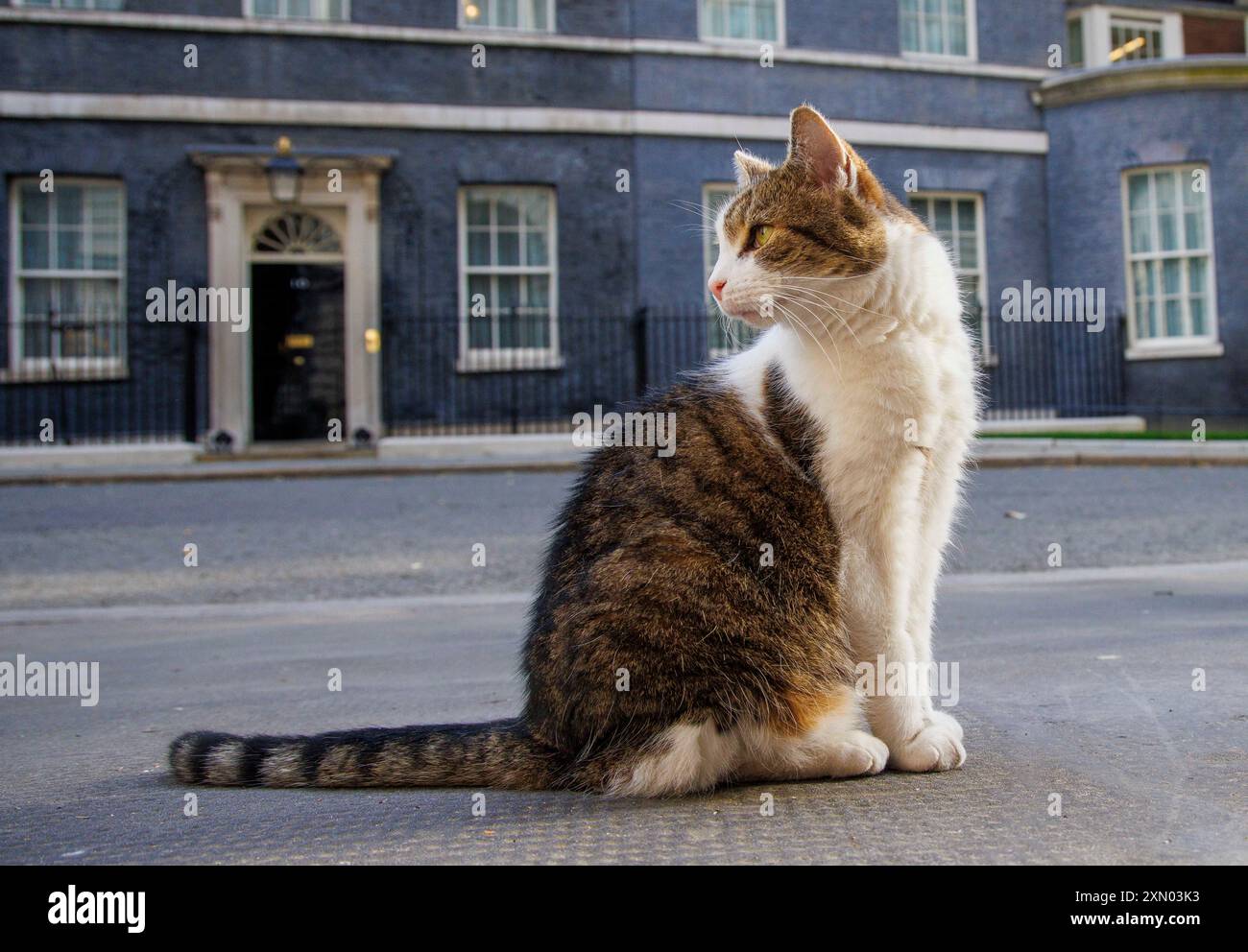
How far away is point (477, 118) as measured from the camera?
16547mm

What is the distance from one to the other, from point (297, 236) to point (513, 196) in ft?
10.5

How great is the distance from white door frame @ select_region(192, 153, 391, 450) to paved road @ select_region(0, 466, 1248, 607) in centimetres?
394

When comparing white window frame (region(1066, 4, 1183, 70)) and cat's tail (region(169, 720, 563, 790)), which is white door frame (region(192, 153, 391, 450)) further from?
cat's tail (region(169, 720, 563, 790))

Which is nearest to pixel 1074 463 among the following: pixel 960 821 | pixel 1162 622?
pixel 1162 622

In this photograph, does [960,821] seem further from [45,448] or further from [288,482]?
[45,448]

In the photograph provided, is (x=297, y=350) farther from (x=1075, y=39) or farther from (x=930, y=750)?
(x=930, y=750)

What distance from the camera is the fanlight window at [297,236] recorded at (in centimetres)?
1628

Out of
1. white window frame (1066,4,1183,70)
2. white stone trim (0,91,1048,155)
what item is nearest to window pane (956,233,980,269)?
white stone trim (0,91,1048,155)

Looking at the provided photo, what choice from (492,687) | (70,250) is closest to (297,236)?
(70,250)

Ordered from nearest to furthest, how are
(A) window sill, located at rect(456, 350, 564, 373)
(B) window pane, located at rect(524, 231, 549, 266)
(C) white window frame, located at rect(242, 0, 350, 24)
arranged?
(C) white window frame, located at rect(242, 0, 350, 24) → (A) window sill, located at rect(456, 350, 564, 373) → (B) window pane, located at rect(524, 231, 549, 266)

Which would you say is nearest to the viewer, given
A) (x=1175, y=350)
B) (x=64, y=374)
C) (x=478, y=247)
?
(x=64, y=374)

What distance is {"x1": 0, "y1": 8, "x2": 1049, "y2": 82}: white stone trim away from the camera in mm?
15500

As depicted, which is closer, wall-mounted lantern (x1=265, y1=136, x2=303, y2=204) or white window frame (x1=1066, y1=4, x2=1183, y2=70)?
wall-mounted lantern (x1=265, y1=136, x2=303, y2=204)

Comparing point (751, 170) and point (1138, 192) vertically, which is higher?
point (1138, 192)
